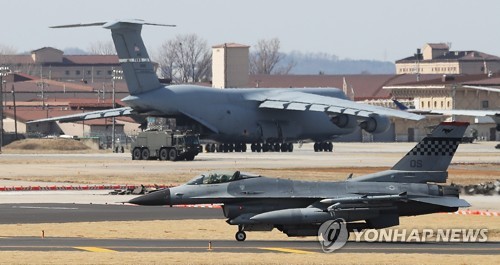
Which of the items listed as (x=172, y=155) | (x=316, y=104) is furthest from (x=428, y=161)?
(x=316, y=104)

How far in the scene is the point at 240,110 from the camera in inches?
4250

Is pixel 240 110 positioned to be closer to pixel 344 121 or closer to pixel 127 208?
pixel 344 121

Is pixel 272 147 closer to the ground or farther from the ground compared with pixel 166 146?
closer to the ground

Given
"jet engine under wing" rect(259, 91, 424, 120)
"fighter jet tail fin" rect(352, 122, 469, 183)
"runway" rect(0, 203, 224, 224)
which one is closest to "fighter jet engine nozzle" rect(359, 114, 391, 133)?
"jet engine under wing" rect(259, 91, 424, 120)

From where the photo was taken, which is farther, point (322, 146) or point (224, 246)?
point (322, 146)

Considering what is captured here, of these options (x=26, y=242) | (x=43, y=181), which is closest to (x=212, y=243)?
(x=26, y=242)

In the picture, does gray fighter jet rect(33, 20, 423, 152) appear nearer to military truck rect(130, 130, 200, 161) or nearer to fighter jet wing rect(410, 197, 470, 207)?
military truck rect(130, 130, 200, 161)

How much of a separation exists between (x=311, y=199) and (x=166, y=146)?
5538 cm

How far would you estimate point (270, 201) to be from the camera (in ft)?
122

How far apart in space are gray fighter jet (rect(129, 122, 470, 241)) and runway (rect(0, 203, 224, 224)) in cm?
690

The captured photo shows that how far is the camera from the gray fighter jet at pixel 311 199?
36.4m

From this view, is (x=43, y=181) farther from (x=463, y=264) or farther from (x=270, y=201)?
(x=463, y=264)

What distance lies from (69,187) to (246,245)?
2726 centimetres

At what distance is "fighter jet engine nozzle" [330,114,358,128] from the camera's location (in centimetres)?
11094
